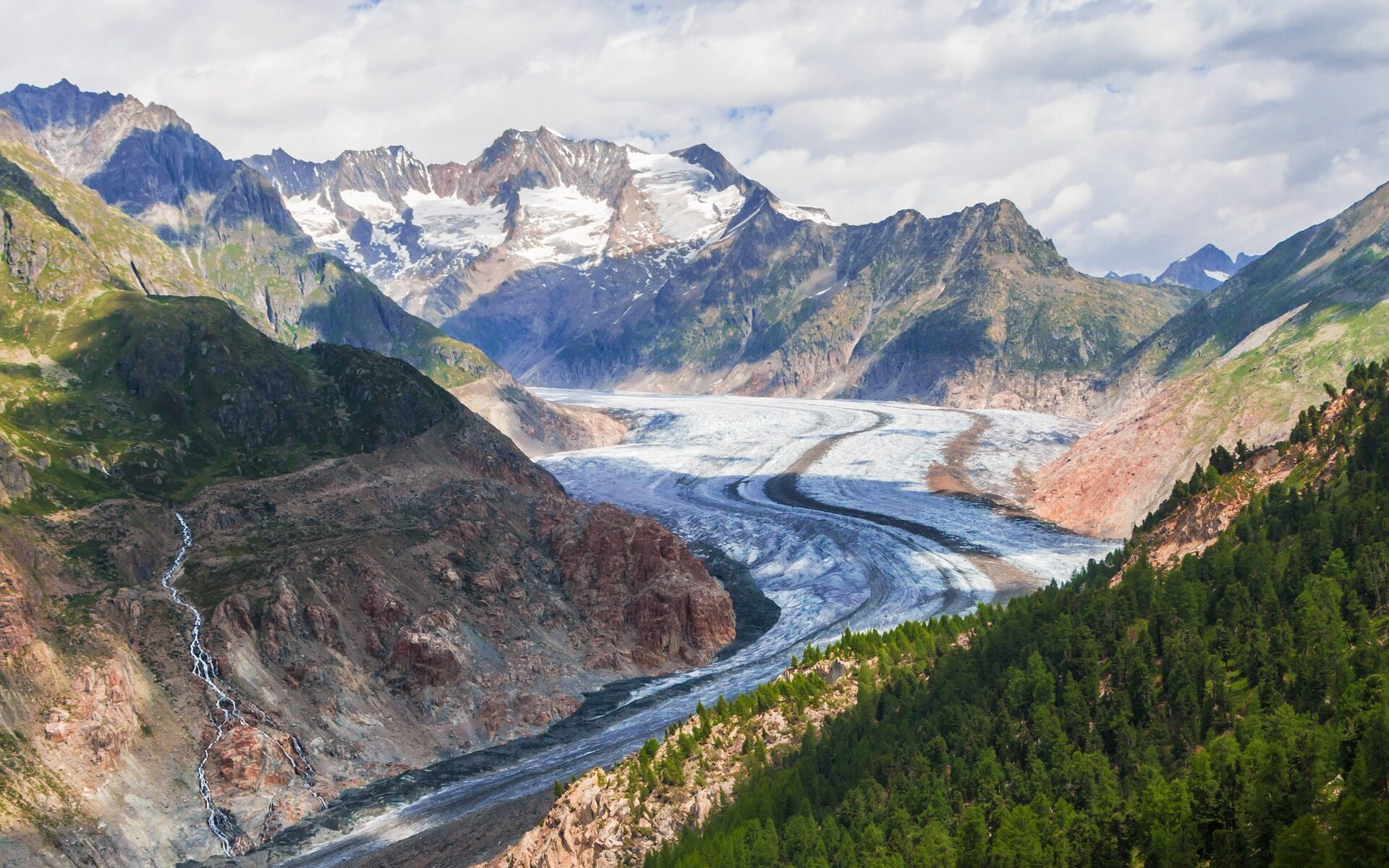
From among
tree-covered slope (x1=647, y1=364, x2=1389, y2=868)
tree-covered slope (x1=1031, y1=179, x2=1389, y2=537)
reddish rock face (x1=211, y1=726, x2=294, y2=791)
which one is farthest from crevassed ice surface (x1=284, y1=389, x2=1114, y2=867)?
tree-covered slope (x1=647, y1=364, x2=1389, y2=868)

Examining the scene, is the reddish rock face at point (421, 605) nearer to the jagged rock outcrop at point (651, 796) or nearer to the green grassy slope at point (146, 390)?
the green grassy slope at point (146, 390)

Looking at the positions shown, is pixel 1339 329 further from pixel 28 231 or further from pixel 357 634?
pixel 28 231

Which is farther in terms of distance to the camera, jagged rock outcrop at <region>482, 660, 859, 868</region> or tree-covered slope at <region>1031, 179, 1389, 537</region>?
tree-covered slope at <region>1031, 179, 1389, 537</region>

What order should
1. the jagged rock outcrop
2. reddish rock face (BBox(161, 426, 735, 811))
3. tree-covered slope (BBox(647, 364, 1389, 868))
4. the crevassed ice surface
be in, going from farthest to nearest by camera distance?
reddish rock face (BBox(161, 426, 735, 811))
the crevassed ice surface
the jagged rock outcrop
tree-covered slope (BBox(647, 364, 1389, 868))

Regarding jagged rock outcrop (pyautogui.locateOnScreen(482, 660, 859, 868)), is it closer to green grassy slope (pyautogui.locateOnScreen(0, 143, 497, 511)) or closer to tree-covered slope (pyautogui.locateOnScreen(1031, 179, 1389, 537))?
green grassy slope (pyautogui.locateOnScreen(0, 143, 497, 511))

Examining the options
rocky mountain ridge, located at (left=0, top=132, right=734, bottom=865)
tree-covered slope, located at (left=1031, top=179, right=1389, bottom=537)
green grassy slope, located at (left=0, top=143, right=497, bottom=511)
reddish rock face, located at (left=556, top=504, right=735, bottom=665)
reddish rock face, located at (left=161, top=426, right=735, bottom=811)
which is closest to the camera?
rocky mountain ridge, located at (left=0, top=132, right=734, bottom=865)

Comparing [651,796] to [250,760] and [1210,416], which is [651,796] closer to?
[250,760]

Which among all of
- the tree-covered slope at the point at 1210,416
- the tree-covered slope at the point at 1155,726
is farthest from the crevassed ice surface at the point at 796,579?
the tree-covered slope at the point at 1155,726

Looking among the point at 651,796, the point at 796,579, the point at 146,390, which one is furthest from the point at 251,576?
the point at 796,579
